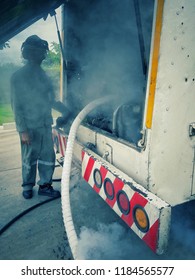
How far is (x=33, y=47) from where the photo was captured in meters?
2.40

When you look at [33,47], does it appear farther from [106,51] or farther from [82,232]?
[82,232]

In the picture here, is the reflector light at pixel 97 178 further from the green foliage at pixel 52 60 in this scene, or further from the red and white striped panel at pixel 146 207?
the green foliage at pixel 52 60

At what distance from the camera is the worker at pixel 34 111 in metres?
2.46

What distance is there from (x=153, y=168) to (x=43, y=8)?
2088 mm

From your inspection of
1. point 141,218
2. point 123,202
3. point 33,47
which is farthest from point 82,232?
point 33,47

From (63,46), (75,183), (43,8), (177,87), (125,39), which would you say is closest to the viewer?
(177,87)

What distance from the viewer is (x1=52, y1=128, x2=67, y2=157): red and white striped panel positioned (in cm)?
256

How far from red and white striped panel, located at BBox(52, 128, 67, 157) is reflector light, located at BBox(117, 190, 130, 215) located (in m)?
1.16

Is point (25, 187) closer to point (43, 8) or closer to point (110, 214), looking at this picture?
point (110, 214)

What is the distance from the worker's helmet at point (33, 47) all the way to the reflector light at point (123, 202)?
188 cm

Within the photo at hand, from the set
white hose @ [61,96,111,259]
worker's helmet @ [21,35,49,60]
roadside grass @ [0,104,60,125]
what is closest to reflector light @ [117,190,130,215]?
white hose @ [61,96,111,259]

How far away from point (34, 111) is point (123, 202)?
1636 millimetres

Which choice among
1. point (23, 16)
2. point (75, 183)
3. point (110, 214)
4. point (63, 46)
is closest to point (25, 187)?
point (75, 183)
